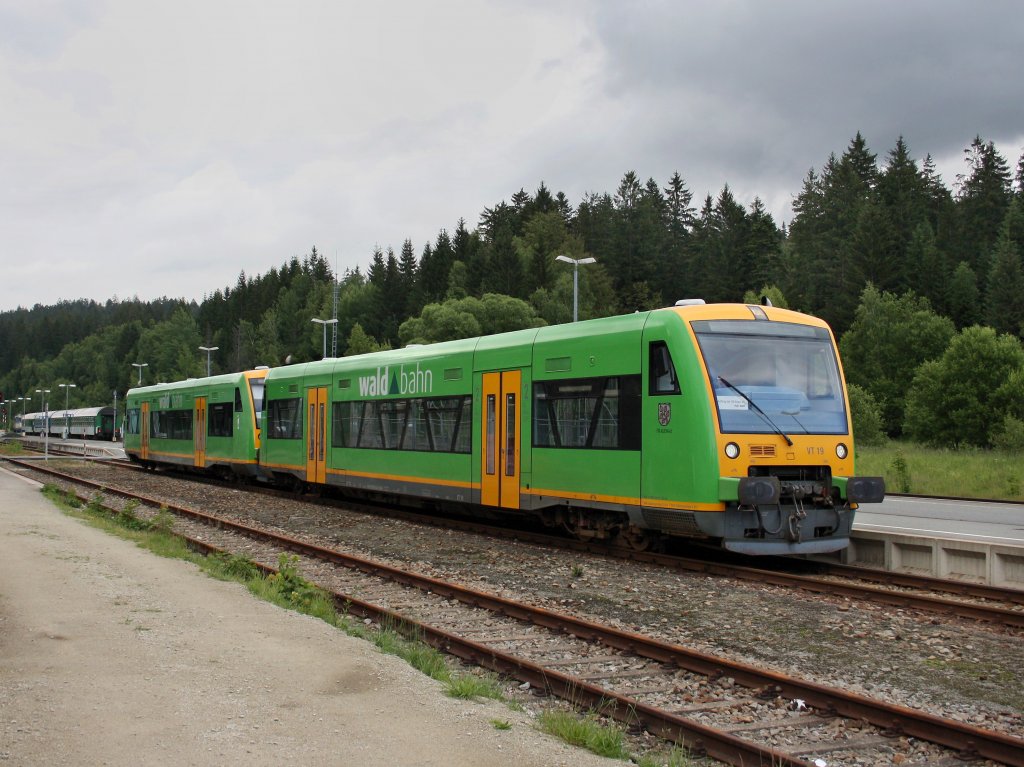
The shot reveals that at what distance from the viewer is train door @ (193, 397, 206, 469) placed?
3167 centimetres

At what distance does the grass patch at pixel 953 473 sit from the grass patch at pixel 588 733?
21.4 m

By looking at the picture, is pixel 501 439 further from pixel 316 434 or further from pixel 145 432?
pixel 145 432

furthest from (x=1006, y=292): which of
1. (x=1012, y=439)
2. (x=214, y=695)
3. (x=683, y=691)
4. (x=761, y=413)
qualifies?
(x=214, y=695)

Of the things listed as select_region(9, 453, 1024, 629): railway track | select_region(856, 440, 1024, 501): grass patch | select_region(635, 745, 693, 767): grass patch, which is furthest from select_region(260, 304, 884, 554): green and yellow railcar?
select_region(856, 440, 1024, 501): grass patch

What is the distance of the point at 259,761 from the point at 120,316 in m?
209

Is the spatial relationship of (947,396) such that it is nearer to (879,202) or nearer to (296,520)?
(879,202)

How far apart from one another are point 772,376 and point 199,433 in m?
23.5

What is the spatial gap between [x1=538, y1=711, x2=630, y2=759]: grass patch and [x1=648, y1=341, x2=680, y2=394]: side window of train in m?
6.76

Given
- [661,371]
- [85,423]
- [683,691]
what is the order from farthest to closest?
[85,423], [661,371], [683,691]

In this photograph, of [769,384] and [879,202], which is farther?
[879,202]

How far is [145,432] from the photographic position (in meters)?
38.9

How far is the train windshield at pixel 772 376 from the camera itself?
12.3 meters

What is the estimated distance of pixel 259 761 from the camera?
5180mm

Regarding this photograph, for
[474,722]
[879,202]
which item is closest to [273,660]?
[474,722]
